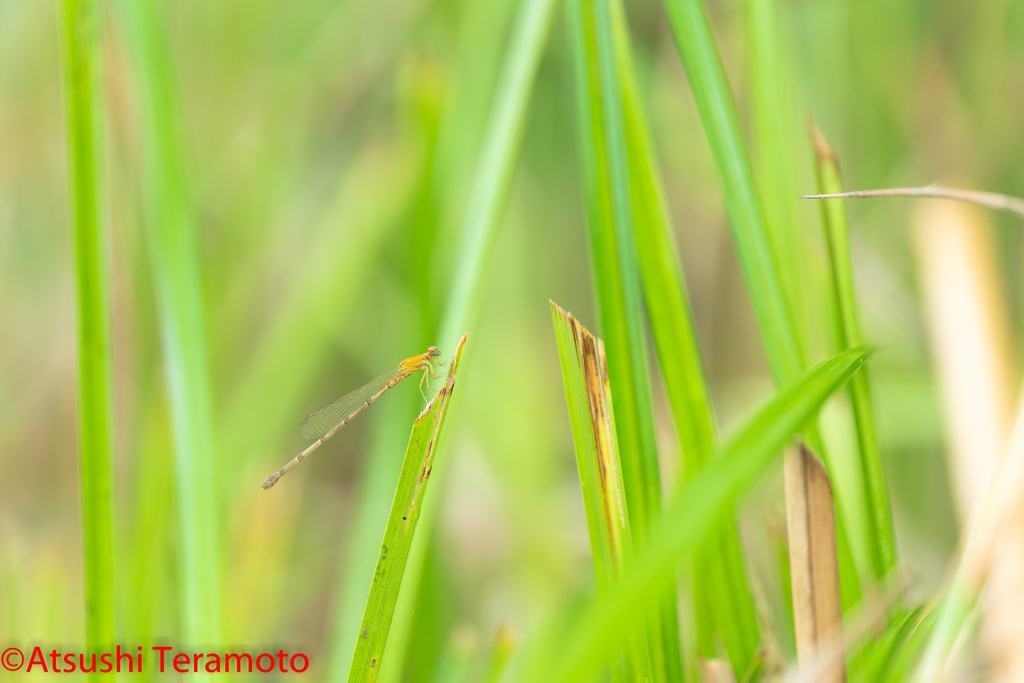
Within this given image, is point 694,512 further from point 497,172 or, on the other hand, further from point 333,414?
point 333,414

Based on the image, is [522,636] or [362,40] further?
[362,40]

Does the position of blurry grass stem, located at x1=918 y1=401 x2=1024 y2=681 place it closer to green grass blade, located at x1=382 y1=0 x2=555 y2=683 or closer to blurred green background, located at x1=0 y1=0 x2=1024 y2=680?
green grass blade, located at x1=382 y1=0 x2=555 y2=683

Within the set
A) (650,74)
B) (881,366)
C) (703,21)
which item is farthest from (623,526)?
(650,74)

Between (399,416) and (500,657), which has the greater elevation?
(399,416)

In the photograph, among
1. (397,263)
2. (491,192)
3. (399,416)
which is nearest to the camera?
(491,192)

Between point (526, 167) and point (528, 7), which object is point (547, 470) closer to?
point (526, 167)

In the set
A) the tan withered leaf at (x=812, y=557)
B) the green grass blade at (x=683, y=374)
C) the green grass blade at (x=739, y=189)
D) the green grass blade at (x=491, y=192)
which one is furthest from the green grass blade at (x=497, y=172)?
the tan withered leaf at (x=812, y=557)

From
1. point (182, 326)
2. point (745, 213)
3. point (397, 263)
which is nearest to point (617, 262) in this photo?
point (745, 213)
